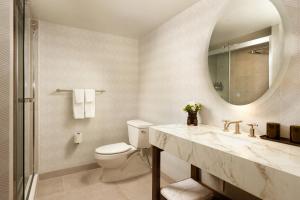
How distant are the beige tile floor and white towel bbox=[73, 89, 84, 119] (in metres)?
0.82

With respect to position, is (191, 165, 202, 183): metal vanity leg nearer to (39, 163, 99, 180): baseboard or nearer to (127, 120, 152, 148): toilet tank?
(127, 120, 152, 148): toilet tank

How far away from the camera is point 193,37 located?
1.84m

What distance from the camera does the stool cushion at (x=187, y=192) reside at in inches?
52.9

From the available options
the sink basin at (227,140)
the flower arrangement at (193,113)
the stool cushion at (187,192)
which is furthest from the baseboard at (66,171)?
the sink basin at (227,140)

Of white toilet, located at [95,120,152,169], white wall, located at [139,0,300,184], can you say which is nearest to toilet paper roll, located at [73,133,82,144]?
white toilet, located at [95,120,152,169]

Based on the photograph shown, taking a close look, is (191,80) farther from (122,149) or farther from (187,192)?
(122,149)

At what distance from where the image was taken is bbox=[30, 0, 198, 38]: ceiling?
181cm

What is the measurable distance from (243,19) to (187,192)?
1.47 m

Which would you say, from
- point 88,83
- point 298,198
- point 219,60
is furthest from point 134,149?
point 298,198

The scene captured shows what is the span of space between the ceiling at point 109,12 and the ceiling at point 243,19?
→ 0.48m

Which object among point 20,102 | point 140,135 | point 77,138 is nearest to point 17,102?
point 20,102

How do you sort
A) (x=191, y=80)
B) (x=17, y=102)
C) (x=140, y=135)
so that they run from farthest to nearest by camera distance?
(x=140, y=135)
(x=191, y=80)
(x=17, y=102)

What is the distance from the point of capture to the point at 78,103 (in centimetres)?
236

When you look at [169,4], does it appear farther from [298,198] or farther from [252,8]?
[298,198]
